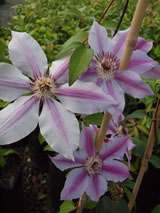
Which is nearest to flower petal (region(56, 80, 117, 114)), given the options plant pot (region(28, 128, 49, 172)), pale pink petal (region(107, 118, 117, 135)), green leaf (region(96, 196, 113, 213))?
pale pink petal (region(107, 118, 117, 135))

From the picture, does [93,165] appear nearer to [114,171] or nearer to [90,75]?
[114,171]

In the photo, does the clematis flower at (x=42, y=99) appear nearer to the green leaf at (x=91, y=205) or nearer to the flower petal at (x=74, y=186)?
the flower petal at (x=74, y=186)

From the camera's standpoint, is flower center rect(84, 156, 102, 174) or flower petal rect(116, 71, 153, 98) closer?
flower petal rect(116, 71, 153, 98)

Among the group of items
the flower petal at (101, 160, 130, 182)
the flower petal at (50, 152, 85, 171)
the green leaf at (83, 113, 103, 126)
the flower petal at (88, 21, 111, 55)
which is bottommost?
the flower petal at (101, 160, 130, 182)

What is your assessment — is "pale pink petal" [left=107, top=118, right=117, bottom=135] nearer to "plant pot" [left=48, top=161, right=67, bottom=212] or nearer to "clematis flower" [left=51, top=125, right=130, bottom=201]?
"clematis flower" [left=51, top=125, right=130, bottom=201]

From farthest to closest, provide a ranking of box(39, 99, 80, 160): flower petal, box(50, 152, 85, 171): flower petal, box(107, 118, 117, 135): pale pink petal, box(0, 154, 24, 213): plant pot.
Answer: box(0, 154, 24, 213): plant pot < box(107, 118, 117, 135): pale pink petal < box(50, 152, 85, 171): flower petal < box(39, 99, 80, 160): flower petal

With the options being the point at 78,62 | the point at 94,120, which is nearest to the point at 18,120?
the point at 78,62

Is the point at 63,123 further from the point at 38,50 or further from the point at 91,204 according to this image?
the point at 91,204
